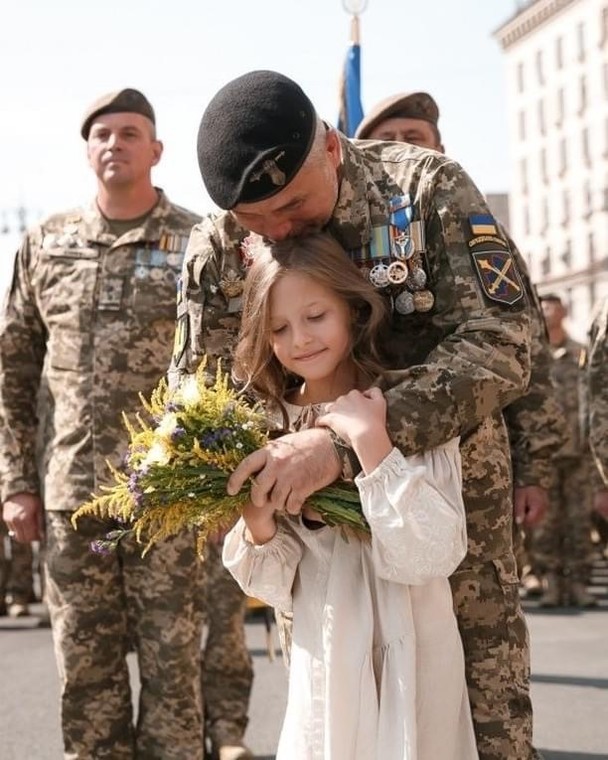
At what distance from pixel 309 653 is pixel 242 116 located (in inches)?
46.5

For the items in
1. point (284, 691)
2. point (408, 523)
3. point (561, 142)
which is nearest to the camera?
point (408, 523)

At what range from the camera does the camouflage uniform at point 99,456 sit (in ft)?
18.8

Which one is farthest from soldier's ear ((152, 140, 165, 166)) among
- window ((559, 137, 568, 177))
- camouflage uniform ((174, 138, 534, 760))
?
window ((559, 137, 568, 177))

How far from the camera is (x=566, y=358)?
13.3 m

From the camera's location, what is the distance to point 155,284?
595 centimetres

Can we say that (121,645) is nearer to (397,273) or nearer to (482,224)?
(397,273)

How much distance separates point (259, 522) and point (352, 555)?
23 cm

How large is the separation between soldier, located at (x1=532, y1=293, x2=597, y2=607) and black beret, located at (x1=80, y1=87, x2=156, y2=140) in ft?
21.0

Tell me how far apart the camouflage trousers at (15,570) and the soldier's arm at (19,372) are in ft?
→ 22.9

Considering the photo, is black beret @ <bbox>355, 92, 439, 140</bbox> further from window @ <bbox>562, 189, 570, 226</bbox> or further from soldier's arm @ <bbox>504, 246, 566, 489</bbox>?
window @ <bbox>562, 189, 570, 226</bbox>

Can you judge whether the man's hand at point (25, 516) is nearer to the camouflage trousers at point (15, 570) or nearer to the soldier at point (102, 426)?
the soldier at point (102, 426)

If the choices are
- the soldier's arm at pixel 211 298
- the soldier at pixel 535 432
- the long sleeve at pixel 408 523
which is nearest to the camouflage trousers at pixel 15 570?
the soldier at pixel 535 432

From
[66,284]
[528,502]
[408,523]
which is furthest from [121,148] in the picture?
[408,523]

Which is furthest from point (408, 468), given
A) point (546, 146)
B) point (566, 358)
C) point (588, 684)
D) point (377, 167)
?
point (546, 146)
